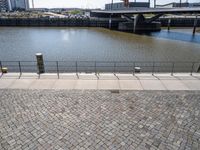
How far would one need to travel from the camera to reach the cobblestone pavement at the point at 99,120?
722 cm

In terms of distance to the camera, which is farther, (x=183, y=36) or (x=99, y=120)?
(x=183, y=36)

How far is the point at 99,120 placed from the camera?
28.4 ft

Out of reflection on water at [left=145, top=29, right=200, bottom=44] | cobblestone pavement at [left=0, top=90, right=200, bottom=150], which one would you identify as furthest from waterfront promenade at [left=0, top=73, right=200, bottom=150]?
reflection on water at [left=145, top=29, right=200, bottom=44]

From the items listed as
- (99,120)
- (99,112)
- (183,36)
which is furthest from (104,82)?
(183,36)

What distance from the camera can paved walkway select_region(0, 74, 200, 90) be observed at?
40.7 ft

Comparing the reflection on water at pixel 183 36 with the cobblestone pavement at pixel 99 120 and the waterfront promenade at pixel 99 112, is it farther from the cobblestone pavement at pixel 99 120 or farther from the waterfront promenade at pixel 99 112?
the cobblestone pavement at pixel 99 120

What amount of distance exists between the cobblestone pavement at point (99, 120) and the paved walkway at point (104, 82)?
78cm

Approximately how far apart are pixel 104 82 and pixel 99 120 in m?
4.84

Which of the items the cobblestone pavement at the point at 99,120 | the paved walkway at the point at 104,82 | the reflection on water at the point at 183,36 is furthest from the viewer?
the reflection on water at the point at 183,36

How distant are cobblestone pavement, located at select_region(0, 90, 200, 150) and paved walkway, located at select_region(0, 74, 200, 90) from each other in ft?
2.56

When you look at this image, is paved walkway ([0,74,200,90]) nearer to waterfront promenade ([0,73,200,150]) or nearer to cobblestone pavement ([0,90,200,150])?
waterfront promenade ([0,73,200,150])

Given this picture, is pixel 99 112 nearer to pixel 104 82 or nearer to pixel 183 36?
pixel 104 82

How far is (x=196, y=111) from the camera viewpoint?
31.3ft

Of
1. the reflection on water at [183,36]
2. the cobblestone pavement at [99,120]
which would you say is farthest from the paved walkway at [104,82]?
the reflection on water at [183,36]
